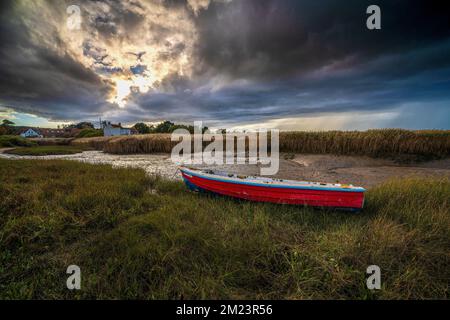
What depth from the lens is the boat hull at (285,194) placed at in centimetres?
434

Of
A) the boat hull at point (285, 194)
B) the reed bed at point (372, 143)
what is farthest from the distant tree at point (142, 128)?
the boat hull at point (285, 194)

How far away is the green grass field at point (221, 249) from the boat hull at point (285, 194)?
0.90 feet

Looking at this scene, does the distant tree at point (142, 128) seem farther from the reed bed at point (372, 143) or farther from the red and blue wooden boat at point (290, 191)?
the red and blue wooden boat at point (290, 191)

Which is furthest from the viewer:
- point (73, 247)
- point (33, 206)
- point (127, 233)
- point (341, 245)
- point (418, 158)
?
point (418, 158)

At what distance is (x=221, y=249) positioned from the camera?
2.97 m

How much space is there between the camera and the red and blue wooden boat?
4.32 metres

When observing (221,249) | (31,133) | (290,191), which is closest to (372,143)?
(290,191)

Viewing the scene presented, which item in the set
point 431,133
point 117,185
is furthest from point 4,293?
point 431,133

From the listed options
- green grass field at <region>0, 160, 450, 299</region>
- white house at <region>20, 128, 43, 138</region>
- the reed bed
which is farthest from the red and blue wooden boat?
white house at <region>20, 128, 43, 138</region>

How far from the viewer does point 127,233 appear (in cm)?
355

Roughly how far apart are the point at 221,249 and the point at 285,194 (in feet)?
8.96

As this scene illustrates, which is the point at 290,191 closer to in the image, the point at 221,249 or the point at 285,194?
the point at 285,194

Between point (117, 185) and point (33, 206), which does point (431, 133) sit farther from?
point (33, 206)
